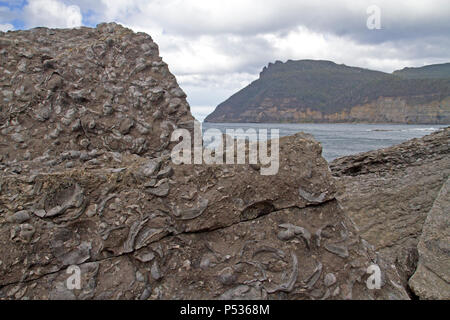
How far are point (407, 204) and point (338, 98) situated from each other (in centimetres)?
10958

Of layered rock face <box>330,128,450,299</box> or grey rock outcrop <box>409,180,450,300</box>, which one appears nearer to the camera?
grey rock outcrop <box>409,180,450,300</box>

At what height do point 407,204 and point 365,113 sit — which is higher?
point 365,113

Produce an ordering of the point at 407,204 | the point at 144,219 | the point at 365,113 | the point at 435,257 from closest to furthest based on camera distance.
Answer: the point at 144,219
the point at 435,257
the point at 407,204
the point at 365,113

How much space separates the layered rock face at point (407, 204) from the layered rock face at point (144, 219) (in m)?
1.12

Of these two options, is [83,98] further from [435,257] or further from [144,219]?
[435,257]

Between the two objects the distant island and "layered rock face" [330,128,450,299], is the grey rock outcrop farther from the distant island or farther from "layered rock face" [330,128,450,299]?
the distant island

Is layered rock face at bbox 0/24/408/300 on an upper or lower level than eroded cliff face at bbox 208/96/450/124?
lower

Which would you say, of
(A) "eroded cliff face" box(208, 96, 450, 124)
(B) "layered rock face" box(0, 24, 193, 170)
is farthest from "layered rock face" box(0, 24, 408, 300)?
(A) "eroded cliff face" box(208, 96, 450, 124)

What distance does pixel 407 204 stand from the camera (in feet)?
18.4

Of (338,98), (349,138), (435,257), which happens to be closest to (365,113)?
(338,98)

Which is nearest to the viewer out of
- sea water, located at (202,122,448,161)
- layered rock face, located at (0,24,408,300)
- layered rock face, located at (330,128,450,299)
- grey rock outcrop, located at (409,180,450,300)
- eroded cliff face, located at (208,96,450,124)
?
layered rock face, located at (0,24,408,300)

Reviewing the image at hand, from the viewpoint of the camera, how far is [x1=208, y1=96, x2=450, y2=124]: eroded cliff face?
86.1 meters

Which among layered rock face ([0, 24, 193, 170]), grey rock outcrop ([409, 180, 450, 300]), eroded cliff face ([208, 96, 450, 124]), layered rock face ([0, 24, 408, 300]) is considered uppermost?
eroded cliff face ([208, 96, 450, 124])

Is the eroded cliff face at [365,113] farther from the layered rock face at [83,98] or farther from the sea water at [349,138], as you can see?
the layered rock face at [83,98]
